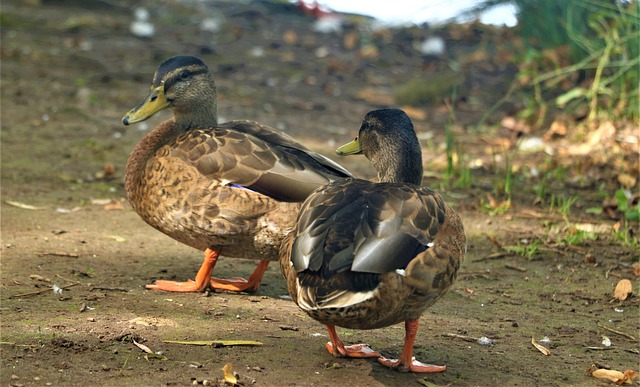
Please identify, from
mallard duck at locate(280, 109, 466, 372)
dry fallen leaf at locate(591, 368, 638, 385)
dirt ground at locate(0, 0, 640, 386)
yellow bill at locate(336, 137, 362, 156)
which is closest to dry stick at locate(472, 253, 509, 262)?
dirt ground at locate(0, 0, 640, 386)

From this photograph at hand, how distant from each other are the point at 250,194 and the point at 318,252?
120cm

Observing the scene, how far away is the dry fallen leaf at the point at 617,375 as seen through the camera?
3.60 meters

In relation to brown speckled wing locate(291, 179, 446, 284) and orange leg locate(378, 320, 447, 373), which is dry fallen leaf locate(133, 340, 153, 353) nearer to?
brown speckled wing locate(291, 179, 446, 284)

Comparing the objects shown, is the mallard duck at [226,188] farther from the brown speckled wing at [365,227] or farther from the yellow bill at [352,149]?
the brown speckled wing at [365,227]

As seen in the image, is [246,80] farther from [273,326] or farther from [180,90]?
[273,326]

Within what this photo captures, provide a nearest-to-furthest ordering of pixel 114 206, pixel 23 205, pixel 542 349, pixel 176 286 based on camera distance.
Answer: pixel 542 349 → pixel 176 286 → pixel 23 205 → pixel 114 206

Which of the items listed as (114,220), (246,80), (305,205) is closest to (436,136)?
(246,80)

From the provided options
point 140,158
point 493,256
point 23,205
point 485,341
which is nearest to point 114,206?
point 23,205

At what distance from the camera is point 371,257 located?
3234mm

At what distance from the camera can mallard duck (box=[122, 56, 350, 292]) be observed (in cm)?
445

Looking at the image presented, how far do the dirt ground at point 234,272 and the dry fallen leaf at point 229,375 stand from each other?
6 cm

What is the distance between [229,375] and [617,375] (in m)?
1.53

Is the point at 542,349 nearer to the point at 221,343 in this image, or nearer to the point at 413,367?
the point at 413,367

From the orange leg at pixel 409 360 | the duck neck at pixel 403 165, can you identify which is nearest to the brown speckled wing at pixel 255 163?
the duck neck at pixel 403 165
